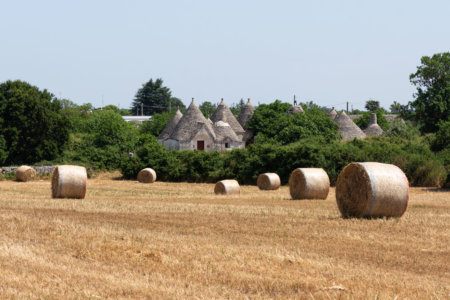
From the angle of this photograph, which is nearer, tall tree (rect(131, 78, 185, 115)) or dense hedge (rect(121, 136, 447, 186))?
dense hedge (rect(121, 136, 447, 186))

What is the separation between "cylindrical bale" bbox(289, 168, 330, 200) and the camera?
27297mm

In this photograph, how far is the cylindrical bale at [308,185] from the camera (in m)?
27.3

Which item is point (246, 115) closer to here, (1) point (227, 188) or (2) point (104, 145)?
(2) point (104, 145)

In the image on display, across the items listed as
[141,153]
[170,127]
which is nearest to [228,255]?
[141,153]

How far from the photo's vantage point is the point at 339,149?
148 ft

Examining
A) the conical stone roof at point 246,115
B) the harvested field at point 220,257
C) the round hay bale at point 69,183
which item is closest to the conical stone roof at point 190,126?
the conical stone roof at point 246,115

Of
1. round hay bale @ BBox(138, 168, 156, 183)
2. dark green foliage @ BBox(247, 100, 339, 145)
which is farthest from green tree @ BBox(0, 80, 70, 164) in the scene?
dark green foliage @ BBox(247, 100, 339, 145)

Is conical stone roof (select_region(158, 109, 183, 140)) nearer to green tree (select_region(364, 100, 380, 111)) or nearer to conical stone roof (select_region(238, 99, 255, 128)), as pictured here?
conical stone roof (select_region(238, 99, 255, 128))

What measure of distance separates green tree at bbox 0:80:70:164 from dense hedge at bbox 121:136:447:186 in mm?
9532

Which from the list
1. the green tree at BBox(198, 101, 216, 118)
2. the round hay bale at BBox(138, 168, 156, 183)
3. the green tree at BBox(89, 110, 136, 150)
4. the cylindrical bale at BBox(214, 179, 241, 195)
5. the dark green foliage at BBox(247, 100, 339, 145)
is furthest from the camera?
the green tree at BBox(198, 101, 216, 118)

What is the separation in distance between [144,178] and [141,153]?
17.7 feet

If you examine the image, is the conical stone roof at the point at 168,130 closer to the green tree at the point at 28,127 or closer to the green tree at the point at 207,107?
the green tree at the point at 28,127

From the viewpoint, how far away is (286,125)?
217 ft

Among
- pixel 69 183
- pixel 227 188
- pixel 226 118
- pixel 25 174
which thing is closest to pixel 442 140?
pixel 227 188
